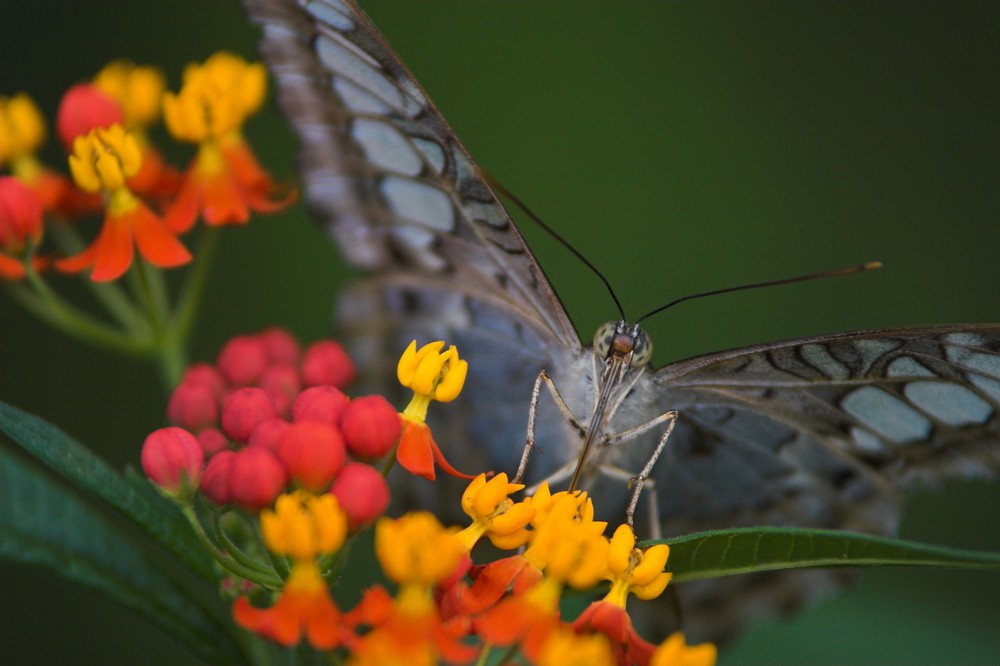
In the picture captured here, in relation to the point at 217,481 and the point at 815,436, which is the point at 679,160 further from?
the point at 217,481

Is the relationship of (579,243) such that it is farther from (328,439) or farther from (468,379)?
(328,439)

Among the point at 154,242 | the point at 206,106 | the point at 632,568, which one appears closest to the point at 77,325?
the point at 154,242

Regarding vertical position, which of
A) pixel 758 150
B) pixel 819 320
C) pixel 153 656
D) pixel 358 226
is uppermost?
pixel 358 226

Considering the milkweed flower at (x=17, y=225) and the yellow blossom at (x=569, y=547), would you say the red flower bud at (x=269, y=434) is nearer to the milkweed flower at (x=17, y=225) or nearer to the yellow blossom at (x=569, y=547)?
the yellow blossom at (x=569, y=547)

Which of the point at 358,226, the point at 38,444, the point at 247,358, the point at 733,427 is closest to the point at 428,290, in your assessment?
the point at 358,226

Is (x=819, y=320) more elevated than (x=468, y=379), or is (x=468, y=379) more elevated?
(x=468, y=379)

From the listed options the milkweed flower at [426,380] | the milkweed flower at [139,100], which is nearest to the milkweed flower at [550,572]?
the milkweed flower at [426,380]
